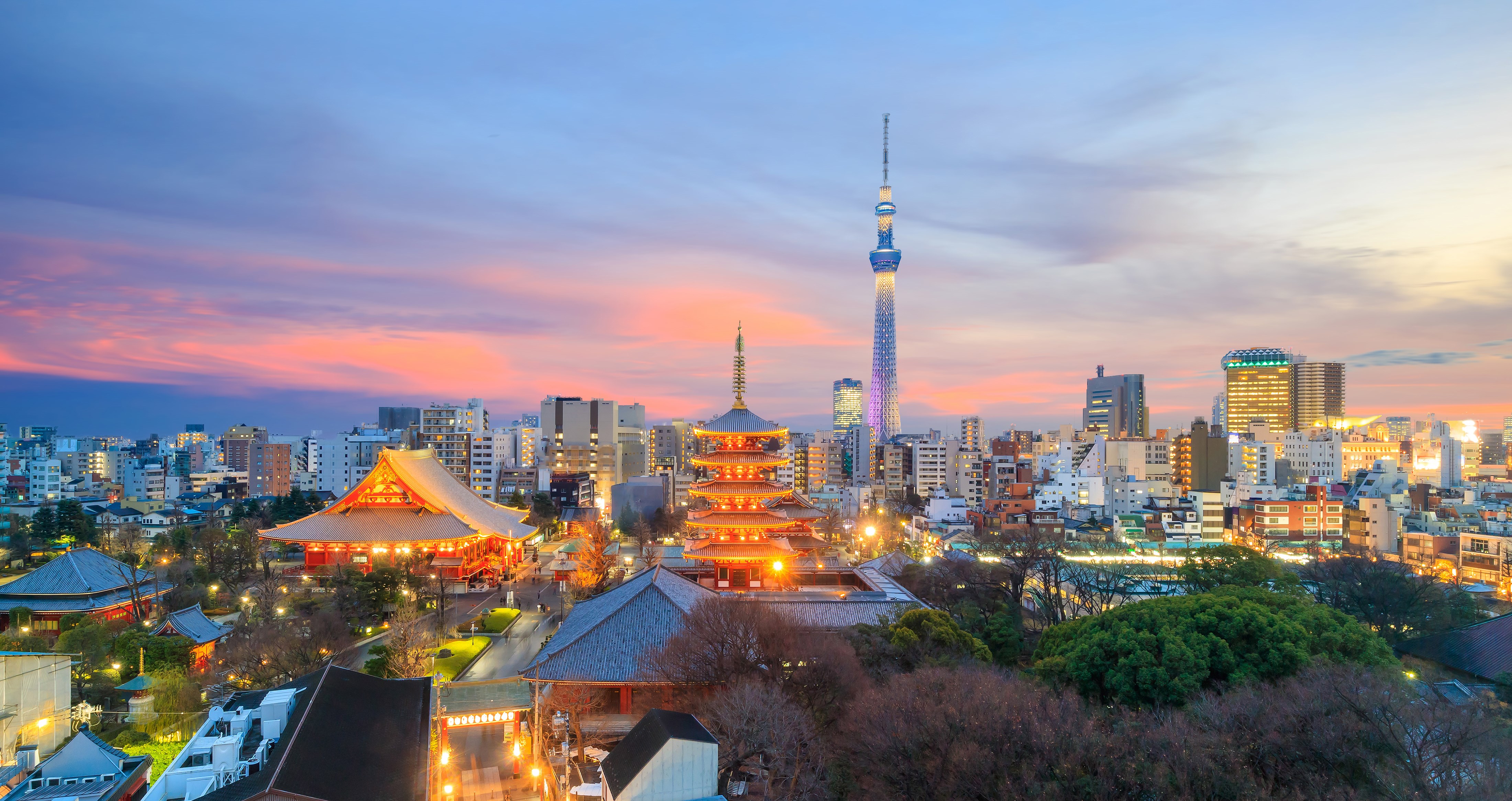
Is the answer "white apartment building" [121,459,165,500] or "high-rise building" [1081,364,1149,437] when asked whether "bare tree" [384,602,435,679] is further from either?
"high-rise building" [1081,364,1149,437]

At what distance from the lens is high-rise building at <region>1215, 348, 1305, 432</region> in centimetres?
11325

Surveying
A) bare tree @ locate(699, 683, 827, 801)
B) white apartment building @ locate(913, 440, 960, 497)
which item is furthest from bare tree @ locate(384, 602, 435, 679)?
white apartment building @ locate(913, 440, 960, 497)

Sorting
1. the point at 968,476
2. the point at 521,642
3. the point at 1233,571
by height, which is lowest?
the point at 521,642

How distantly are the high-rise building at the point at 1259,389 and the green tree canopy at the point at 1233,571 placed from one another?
315 feet

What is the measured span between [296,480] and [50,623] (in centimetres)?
5946

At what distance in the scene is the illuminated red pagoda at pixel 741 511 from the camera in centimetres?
3048

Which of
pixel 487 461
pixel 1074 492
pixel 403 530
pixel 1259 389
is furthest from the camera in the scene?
pixel 1259 389

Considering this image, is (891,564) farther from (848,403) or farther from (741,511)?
(848,403)

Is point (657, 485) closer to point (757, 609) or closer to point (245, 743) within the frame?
point (757, 609)

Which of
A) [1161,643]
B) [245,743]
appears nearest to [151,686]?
[245,743]

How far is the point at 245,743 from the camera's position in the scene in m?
13.5

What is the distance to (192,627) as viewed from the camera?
24.4 meters

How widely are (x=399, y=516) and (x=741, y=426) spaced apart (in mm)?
20086

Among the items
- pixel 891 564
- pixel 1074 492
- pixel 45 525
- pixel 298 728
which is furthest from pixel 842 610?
pixel 45 525
